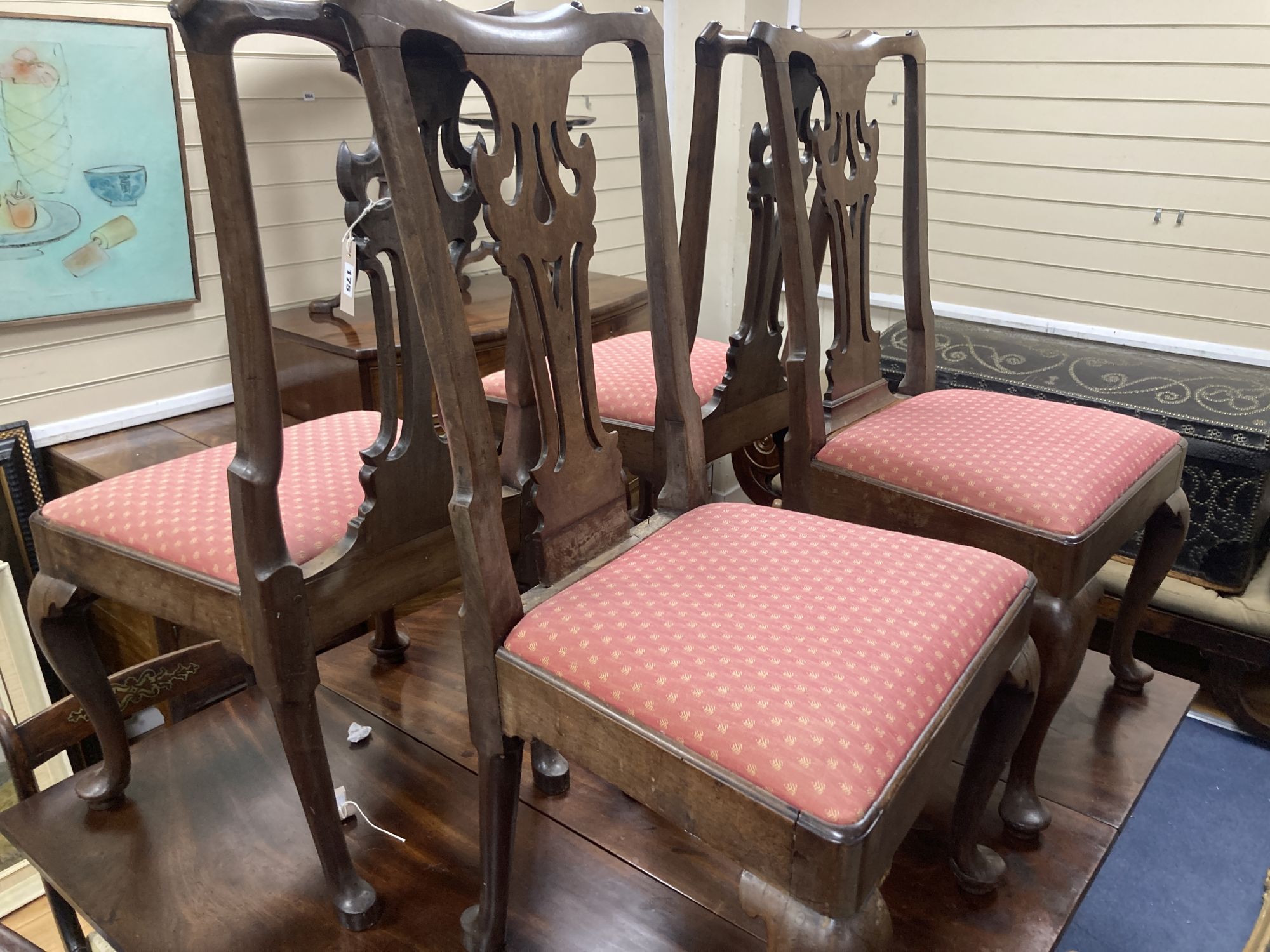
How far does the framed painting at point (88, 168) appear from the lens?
1.68 metres

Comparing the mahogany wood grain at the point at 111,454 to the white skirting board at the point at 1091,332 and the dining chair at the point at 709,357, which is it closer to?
the dining chair at the point at 709,357

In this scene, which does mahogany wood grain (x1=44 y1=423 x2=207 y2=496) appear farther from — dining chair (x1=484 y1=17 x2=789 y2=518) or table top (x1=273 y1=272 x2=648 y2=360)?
dining chair (x1=484 y1=17 x2=789 y2=518)

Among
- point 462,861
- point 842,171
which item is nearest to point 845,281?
point 842,171

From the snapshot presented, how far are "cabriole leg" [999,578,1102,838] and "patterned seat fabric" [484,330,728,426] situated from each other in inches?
24.3

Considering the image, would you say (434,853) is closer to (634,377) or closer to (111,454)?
(634,377)

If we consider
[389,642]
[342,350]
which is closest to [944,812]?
[389,642]

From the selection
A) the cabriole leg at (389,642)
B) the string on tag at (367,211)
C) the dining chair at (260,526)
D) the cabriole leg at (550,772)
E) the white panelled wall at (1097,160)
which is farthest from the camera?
the white panelled wall at (1097,160)

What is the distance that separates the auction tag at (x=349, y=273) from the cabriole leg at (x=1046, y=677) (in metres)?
0.93

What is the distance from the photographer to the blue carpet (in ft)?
5.34

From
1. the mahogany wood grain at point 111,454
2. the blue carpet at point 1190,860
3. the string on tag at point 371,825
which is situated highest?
the mahogany wood grain at point 111,454

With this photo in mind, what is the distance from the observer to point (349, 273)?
109 centimetres

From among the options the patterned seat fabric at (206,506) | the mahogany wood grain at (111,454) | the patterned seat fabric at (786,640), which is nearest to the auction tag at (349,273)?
the patterned seat fabric at (206,506)

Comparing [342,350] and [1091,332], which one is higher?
[342,350]

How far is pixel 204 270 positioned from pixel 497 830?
1532 millimetres
